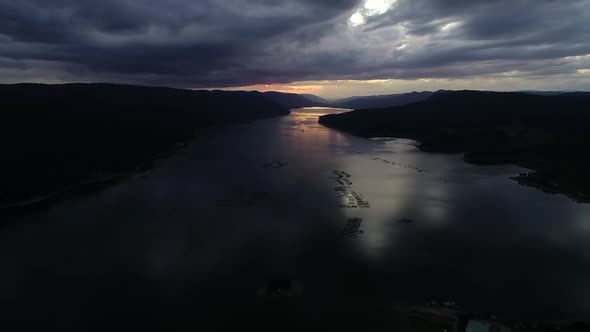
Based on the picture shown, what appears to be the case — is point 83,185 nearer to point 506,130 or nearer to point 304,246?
point 304,246

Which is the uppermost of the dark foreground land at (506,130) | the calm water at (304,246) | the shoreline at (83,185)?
the dark foreground land at (506,130)

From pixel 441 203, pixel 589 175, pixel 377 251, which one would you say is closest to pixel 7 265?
pixel 377 251

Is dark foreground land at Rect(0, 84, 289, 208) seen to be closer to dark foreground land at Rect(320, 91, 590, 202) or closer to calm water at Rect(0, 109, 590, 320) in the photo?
calm water at Rect(0, 109, 590, 320)

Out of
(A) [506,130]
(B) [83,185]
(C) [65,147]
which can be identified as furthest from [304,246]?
(A) [506,130]

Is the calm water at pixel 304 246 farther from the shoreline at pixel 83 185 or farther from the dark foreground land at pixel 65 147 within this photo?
the dark foreground land at pixel 65 147

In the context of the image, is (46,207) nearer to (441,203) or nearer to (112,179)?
(112,179)

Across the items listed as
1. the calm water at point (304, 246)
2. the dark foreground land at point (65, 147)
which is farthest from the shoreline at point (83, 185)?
the calm water at point (304, 246)

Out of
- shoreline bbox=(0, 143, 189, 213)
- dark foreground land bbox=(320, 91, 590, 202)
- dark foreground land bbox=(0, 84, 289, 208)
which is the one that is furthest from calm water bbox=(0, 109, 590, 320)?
dark foreground land bbox=(320, 91, 590, 202)

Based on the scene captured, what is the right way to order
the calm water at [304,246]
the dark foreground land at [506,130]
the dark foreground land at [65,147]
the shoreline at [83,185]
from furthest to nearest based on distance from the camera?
1. the dark foreground land at [506,130]
2. the dark foreground land at [65,147]
3. the shoreline at [83,185]
4. the calm water at [304,246]
